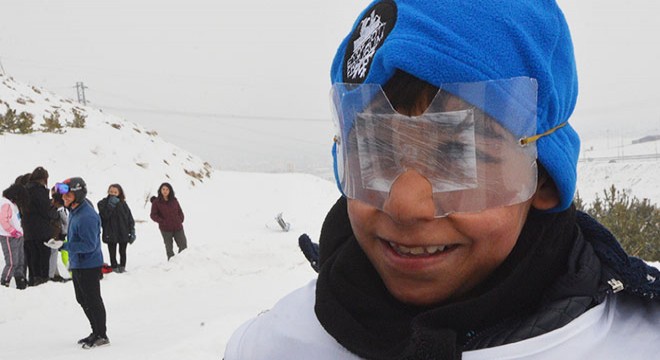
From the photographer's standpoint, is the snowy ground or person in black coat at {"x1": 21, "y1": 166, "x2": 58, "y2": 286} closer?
the snowy ground

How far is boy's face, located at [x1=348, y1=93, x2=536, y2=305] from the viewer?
107cm

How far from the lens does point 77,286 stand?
21.3ft

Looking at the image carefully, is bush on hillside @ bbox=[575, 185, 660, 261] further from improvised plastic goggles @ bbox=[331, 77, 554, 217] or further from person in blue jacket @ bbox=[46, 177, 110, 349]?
improvised plastic goggles @ bbox=[331, 77, 554, 217]

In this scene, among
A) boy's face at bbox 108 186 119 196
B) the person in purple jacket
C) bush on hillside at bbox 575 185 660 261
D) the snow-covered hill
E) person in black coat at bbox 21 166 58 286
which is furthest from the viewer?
the snow-covered hill

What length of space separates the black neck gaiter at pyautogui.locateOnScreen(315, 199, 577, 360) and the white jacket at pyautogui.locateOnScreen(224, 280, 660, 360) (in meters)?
0.05

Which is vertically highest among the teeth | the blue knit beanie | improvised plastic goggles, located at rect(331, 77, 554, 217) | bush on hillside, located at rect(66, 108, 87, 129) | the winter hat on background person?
the blue knit beanie

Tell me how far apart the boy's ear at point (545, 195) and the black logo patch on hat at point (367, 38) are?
46 cm

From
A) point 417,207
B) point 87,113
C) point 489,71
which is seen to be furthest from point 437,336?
point 87,113

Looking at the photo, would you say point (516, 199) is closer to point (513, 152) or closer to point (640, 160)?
point (513, 152)

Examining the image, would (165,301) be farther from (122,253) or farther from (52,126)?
(52,126)

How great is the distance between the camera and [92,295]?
6352 millimetres

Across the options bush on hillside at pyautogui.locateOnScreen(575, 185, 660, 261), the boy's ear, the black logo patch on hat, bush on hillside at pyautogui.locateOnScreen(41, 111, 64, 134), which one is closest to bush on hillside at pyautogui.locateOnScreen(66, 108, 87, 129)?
bush on hillside at pyautogui.locateOnScreen(41, 111, 64, 134)

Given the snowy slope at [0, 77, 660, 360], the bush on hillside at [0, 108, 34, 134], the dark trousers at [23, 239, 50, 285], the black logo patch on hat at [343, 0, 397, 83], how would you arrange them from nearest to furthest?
the black logo patch on hat at [343, 0, 397, 83] → the snowy slope at [0, 77, 660, 360] → the dark trousers at [23, 239, 50, 285] → the bush on hillside at [0, 108, 34, 134]

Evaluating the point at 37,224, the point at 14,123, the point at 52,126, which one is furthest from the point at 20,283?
the point at 52,126
